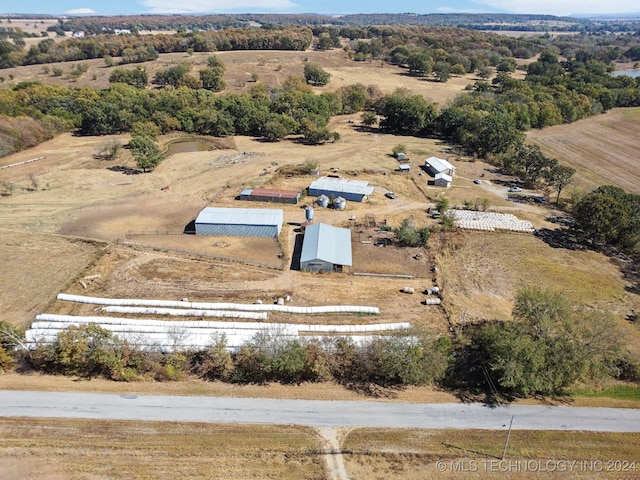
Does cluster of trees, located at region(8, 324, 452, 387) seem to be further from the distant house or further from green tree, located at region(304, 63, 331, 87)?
green tree, located at region(304, 63, 331, 87)

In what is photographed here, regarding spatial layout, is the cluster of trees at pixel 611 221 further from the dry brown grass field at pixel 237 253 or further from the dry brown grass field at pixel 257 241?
the dry brown grass field at pixel 237 253

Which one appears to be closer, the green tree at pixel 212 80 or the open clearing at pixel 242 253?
the open clearing at pixel 242 253

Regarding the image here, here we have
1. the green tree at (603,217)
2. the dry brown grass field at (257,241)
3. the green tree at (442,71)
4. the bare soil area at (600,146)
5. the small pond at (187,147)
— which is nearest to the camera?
the dry brown grass field at (257,241)

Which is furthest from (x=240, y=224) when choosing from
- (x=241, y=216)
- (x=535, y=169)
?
(x=535, y=169)

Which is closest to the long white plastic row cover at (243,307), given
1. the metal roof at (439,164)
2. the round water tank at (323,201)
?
the round water tank at (323,201)

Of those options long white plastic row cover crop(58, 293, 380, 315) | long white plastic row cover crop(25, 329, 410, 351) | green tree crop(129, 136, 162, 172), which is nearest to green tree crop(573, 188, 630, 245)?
long white plastic row cover crop(58, 293, 380, 315)

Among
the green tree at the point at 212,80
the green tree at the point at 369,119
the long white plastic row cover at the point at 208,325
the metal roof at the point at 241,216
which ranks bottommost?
the long white plastic row cover at the point at 208,325

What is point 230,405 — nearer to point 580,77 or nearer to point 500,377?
point 500,377

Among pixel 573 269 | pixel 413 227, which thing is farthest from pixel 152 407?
pixel 573 269
